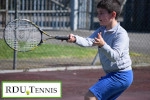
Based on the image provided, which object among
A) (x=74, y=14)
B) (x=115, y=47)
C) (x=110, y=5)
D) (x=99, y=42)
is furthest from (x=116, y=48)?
(x=74, y=14)

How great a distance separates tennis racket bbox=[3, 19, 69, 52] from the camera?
23.2 ft

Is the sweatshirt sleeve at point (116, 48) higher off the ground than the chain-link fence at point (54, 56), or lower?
higher

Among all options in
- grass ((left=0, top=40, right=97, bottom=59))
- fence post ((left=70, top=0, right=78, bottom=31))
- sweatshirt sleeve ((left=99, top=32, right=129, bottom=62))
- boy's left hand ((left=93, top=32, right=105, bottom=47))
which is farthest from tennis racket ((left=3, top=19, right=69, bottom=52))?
fence post ((left=70, top=0, right=78, bottom=31))

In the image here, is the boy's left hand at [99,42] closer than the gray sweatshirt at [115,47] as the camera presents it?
Yes

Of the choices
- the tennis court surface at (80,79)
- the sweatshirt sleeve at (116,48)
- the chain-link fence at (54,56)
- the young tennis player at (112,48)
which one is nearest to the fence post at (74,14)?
the chain-link fence at (54,56)

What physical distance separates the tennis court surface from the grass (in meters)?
2.03

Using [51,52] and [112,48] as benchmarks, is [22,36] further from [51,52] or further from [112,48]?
[51,52]

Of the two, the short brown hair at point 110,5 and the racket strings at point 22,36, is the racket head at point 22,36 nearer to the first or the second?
the racket strings at point 22,36

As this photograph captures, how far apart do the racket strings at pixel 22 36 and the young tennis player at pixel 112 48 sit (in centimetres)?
189

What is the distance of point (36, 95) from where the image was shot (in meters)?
7.44

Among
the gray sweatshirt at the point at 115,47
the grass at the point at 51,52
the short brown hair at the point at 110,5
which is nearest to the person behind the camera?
the gray sweatshirt at the point at 115,47

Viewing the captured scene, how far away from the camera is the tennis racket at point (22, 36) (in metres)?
7.08

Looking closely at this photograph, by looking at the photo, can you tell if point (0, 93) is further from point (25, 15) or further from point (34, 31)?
point (25, 15)

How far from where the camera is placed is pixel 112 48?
517cm
